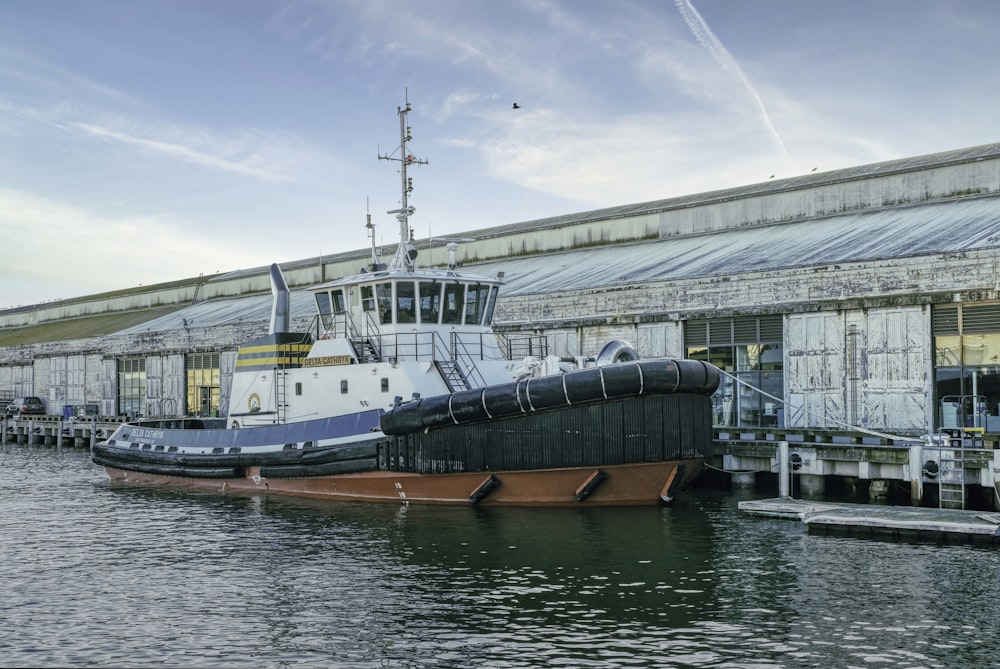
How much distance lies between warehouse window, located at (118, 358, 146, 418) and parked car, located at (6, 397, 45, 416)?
7.68m

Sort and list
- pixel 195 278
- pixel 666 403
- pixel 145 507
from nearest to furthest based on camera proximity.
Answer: pixel 666 403 → pixel 145 507 → pixel 195 278

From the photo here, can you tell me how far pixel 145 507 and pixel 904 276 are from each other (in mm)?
17589

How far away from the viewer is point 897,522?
14.9 meters

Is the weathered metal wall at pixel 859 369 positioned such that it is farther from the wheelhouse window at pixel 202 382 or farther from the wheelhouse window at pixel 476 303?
the wheelhouse window at pixel 202 382

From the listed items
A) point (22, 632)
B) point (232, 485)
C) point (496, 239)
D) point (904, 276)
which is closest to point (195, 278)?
point (496, 239)

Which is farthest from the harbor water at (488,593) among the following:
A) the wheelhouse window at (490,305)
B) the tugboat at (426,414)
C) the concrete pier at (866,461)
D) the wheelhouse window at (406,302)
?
the wheelhouse window at (490,305)

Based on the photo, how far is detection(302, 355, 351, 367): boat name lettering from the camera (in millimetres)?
20500

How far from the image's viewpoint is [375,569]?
1317cm

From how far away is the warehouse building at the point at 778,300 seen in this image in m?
21.2

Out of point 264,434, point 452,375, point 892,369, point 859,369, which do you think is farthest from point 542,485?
point 892,369

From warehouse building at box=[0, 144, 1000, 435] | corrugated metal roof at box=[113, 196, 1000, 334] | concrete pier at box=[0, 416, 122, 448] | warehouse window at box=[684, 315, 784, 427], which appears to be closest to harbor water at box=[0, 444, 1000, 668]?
warehouse building at box=[0, 144, 1000, 435]

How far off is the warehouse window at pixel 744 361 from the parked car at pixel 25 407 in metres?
38.5

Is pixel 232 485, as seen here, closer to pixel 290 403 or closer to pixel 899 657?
pixel 290 403

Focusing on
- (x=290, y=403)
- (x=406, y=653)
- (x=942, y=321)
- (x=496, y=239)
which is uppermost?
(x=496, y=239)
